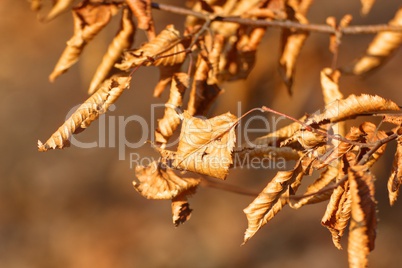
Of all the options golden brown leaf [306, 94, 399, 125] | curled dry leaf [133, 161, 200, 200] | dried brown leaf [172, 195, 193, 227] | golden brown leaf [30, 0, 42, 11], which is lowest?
dried brown leaf [172, 195, 193, 227]

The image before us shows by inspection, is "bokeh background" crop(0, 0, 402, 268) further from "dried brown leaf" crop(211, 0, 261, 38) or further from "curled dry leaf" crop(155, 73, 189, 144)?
"curled dry leaf" crop(155, 73, 189, 144)

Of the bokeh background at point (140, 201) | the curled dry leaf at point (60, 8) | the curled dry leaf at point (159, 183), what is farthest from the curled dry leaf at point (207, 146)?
the bokeh background at point (140, 201)

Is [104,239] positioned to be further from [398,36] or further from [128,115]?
[398,36]

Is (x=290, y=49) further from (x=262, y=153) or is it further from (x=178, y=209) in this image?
(x=178, y=209)

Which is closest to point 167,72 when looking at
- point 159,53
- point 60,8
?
point 159,53

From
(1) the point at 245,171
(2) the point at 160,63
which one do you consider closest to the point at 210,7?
(2) the point at 160,63

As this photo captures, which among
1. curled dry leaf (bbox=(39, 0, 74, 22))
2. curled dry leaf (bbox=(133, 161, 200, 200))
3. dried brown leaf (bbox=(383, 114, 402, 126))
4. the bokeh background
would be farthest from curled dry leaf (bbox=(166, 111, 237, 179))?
the bokeh background
